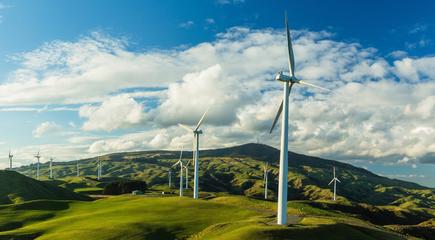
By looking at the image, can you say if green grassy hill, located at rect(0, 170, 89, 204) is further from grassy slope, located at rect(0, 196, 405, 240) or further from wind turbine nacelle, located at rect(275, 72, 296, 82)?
wind turbine nacelle, located at rect(275, 72, 296, 82)

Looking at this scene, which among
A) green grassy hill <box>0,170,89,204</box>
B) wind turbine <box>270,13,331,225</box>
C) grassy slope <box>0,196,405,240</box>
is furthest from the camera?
green grassy hill <box>0,170,89,204</box>

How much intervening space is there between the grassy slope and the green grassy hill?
38.9m

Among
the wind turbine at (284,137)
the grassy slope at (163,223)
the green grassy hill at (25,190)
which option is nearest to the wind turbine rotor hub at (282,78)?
the wind turbine at (284,137)

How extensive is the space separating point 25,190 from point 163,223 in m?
103

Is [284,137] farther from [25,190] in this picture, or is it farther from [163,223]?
[25,190]

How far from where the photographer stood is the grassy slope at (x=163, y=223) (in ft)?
268

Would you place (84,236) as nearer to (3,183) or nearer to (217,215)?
(217,215)

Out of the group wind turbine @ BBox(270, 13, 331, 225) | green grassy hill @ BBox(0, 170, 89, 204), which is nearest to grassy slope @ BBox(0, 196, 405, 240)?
wind turbine @ BBox(270, 13, 331, 225)

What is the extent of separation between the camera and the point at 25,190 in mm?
177750

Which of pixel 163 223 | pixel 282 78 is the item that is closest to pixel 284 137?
pixel 282 78

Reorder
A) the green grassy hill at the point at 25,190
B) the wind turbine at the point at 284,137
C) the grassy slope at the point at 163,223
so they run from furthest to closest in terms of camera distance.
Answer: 1. the green grassy hill at the point at 25,190
2. the grassy slope at the point at 163,223
3. the wind turbine at the point at 284,137

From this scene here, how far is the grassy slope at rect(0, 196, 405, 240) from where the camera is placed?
8175 centimetres

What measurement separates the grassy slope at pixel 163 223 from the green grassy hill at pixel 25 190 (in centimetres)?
3888

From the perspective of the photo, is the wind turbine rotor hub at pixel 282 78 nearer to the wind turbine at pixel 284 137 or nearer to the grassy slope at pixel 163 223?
the wind turbine at pixel 284 137
